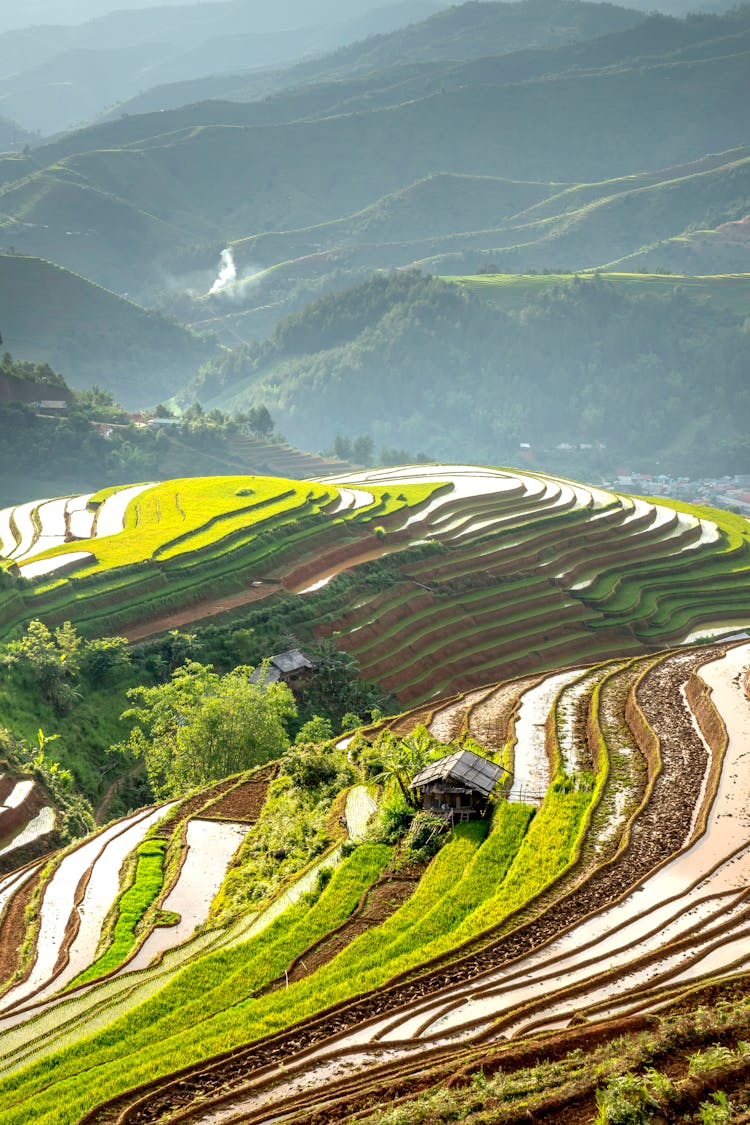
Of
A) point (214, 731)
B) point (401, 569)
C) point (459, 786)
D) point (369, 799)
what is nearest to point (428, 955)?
point (459, 786)

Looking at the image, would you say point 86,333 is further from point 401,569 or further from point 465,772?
point 465,772

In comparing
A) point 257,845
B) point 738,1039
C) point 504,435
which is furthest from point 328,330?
point 738,1039

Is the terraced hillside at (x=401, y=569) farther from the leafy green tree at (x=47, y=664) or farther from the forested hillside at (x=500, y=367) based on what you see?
the forested hillside at (x=500, y=367)

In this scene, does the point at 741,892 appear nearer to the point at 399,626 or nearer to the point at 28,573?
the point at 399,626

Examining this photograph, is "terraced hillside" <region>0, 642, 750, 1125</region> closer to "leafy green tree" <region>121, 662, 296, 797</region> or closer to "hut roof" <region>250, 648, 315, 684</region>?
"leafy green tree" <region>121, 662, 296, 797</region>

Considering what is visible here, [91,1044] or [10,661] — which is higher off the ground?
[10,661]

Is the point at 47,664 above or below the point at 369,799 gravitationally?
above

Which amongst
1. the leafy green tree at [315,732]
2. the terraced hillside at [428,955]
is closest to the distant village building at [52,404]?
the leafy green tree at [315,732]
